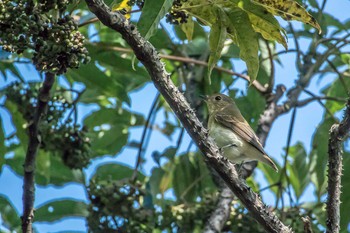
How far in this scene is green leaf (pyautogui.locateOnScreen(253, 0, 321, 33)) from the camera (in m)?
3.53

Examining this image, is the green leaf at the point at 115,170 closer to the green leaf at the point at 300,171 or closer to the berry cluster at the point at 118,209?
the berry cluster at the point at 118,209

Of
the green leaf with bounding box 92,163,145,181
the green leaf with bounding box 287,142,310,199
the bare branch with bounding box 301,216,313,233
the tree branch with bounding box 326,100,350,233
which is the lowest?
the bare branch with bounding box 301,216,313,233

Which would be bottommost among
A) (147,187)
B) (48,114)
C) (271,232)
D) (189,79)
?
(271,232)

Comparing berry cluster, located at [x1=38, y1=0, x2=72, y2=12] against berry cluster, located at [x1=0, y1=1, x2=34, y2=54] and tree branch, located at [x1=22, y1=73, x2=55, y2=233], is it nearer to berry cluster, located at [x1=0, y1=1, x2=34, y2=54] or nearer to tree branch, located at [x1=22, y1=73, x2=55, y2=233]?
berry cluster, located at [x1=0, y1=1, x2=34, y2=54]

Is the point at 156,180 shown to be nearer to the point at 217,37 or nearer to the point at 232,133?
the point at 232,133

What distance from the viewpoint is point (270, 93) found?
5.77 metres

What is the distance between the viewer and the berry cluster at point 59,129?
5.36 meters

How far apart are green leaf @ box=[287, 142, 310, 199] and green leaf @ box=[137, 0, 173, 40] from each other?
3.28 meters

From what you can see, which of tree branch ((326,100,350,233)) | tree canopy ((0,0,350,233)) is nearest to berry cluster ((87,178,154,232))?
tree canopy ((0,0,350,233))

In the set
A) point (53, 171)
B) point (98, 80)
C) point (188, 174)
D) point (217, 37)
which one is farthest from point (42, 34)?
point (188, 174)

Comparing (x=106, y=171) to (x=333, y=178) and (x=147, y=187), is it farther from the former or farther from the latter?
(x=333, y=178)

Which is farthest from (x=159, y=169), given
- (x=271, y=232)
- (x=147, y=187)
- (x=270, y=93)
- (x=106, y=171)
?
(x=271, y=232)

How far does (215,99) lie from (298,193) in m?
1.09

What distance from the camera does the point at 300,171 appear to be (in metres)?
6.34
